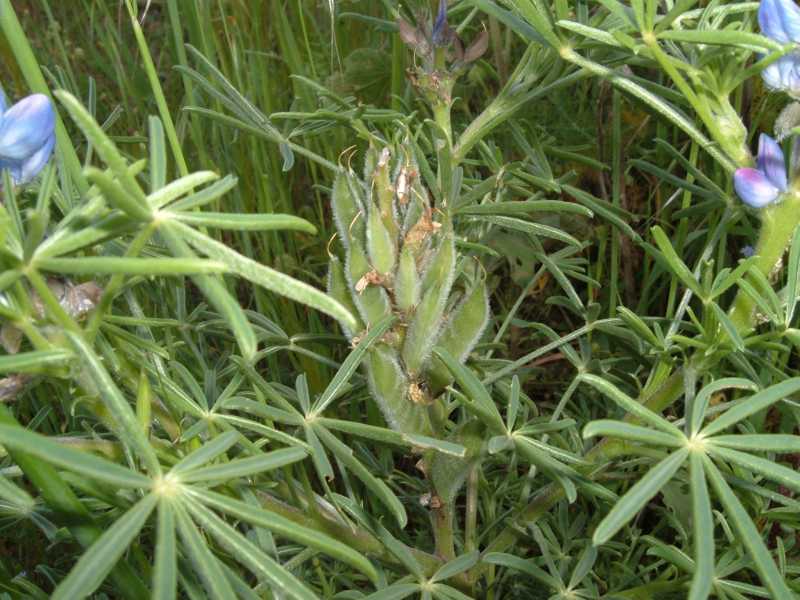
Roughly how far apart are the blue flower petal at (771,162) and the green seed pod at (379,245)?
42 centimetres

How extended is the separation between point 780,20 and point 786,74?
2.8 inches

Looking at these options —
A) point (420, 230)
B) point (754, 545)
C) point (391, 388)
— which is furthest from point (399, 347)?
point (754, 545)

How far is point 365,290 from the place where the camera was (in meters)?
1.04

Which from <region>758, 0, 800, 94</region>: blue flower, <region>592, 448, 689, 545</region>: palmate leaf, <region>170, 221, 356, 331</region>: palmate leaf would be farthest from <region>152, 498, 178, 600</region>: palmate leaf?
<region>758, 0, 800, 94</region>: blue flower

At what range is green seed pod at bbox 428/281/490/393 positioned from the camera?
1080mm

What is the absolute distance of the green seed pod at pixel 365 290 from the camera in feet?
3.36

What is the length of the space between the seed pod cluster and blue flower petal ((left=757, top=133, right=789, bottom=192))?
0.35 m

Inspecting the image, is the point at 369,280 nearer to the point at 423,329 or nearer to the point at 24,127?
the point at 423,329

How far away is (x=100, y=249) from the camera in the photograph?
3.46 feet

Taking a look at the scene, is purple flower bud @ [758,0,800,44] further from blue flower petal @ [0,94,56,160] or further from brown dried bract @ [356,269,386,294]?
blue flower petal @ [0,94,56,160]

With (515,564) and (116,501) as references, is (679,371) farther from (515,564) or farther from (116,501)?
(116,501)

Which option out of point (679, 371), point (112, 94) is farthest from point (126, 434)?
point (112, 94)

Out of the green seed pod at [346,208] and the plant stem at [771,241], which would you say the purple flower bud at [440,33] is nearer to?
the green seed pod at [346,208]

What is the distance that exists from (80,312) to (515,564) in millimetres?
700
